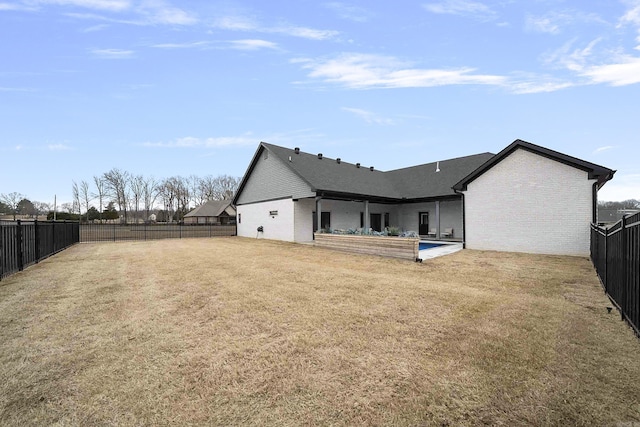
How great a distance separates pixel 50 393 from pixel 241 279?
4.65 m

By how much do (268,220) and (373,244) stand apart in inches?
395

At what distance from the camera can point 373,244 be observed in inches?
457

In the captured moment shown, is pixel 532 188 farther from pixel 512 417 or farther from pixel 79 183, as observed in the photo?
pixel 79 183

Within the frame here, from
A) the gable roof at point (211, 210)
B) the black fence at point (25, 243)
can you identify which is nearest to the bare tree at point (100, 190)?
the gable roof at point (211, 210)

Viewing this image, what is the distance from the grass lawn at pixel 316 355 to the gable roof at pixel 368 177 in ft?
35.9

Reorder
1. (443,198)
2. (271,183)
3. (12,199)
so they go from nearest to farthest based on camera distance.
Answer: (443,198) < (271,183) < (12,199)

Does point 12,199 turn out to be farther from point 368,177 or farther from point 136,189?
point 368,177

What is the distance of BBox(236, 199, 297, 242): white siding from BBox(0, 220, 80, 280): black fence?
11.0 metres

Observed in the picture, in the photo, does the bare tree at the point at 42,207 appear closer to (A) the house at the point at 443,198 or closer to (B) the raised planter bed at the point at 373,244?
(A) the house at the point at 443,198

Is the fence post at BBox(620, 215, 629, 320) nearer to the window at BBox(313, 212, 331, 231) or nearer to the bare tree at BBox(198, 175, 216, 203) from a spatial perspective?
the window at BBox(313, 212, 331, 231)

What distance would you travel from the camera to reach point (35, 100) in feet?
57.1

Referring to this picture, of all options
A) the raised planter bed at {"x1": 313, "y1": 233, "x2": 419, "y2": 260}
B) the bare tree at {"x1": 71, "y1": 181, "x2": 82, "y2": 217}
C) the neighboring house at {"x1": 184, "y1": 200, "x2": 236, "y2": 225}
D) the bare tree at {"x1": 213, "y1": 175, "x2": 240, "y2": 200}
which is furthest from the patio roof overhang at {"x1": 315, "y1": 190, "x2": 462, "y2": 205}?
the bare tree at {"x1": 71, "y1": 181, "x2": 82, "y2": 217}

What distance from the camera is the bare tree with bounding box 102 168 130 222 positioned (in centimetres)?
5447

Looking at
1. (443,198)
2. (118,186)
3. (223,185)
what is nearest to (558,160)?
(443,198)
